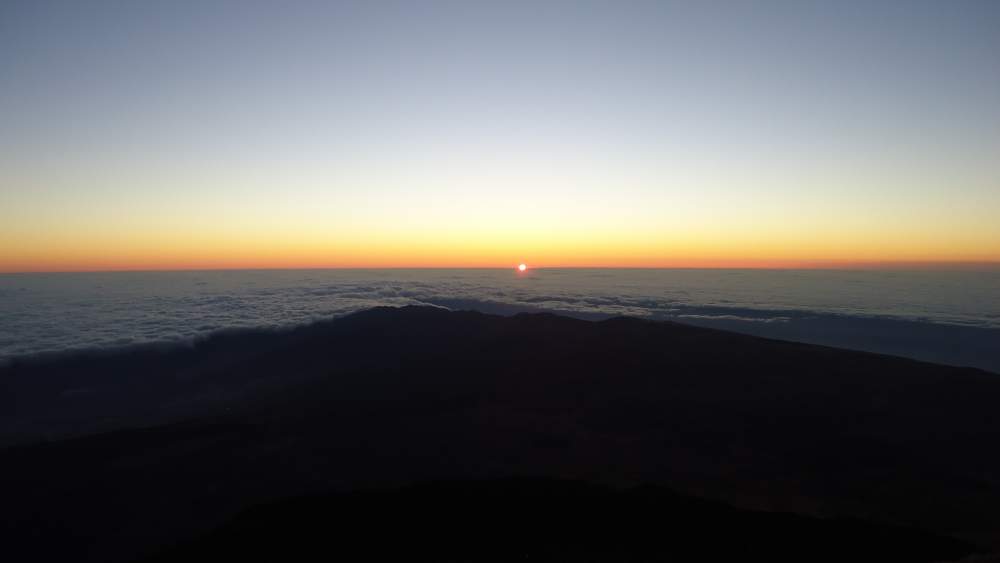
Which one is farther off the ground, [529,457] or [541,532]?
[541,532]

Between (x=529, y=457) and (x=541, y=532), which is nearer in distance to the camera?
(x=541, y=532)

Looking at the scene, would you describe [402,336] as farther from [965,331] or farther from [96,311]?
[965,331]

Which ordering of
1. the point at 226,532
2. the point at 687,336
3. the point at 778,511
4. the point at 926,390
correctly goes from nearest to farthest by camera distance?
the point at 226,532
the point at 778,511
the point at 926,390
the point at 687,336

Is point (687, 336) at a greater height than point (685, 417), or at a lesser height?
greater

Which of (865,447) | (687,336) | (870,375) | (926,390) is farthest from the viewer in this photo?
(687,336)

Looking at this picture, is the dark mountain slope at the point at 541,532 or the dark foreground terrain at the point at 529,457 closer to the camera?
the dark mountain slope at the point at 541,532

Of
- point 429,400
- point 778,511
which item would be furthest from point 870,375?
point 429,400

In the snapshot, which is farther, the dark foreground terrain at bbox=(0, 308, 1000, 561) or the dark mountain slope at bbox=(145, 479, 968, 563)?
the dark foreground terrain at bbox=(0, 308, 1000, 561)

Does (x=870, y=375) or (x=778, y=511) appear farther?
(x=870, y=375)
